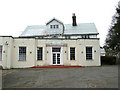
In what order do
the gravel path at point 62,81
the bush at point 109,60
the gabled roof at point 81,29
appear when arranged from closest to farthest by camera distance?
the gravel path at point 62,81
the bush at point 109,60
the gabled roof at point 81,29

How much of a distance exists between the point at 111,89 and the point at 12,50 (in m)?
16.8

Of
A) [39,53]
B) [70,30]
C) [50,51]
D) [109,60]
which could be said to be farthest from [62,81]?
[70,30]

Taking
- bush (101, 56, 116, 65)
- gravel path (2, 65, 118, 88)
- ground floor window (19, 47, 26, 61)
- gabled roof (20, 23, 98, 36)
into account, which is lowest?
gravel path (2, 65, 118, 88)

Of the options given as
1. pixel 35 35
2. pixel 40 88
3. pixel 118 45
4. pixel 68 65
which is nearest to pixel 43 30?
pixel 35 35

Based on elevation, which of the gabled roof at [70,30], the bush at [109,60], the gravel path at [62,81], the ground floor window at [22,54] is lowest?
the gravel path at [62,81]

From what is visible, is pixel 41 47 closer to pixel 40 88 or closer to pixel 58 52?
pixel 58 52

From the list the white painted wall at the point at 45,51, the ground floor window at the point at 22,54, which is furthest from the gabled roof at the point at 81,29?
the ground floor window at the point at 22,54

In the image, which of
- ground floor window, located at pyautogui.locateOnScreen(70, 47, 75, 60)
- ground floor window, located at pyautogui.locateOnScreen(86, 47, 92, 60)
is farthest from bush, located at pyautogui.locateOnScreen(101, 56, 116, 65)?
ground floor window, located at pyautogui.locateOnScreen(70, 47, 75, 60)

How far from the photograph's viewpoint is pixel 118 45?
119 ft

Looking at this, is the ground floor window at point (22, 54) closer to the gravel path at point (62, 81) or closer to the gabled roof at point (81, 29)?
the gravel path at point (62, 81)

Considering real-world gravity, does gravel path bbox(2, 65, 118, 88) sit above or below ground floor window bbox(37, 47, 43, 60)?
below

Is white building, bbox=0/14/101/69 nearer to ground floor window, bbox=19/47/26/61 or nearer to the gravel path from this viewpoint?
ground floor window, bbox=19/47/26/61

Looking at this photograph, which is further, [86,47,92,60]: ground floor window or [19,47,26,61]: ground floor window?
[86,47,92,60]: ground floor window

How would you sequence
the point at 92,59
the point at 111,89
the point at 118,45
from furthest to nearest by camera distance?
the point at 118,45 → the point at 92,59 → the point at 111,89
